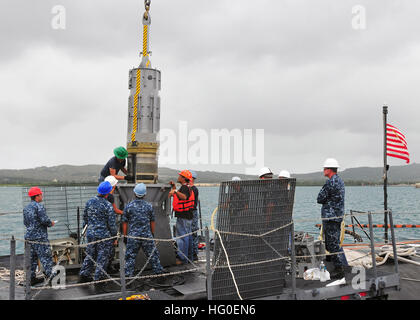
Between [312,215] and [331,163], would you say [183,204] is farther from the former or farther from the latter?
[312,215]

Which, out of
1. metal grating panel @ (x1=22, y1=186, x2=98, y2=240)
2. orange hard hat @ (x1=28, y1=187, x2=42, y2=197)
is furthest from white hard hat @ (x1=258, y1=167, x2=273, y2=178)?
orange hard hat @ (x1=28, y1=187, x2=42, y2=197)

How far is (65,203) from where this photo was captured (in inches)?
353

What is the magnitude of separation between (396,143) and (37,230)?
36.2 ft

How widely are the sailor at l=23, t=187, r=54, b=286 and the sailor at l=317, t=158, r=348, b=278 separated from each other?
5074 millimetres

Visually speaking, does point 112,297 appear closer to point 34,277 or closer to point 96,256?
point 96,256

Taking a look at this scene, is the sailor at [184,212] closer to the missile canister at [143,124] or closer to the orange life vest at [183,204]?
the orange life vest at [183,204]

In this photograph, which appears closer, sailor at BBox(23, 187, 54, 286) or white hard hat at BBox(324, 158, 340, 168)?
sailor at BBox(23, 187, 54, 286)

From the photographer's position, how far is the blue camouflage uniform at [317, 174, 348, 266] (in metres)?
7.02

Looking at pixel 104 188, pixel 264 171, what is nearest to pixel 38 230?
pixel 104 188

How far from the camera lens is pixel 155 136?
8.29 metres

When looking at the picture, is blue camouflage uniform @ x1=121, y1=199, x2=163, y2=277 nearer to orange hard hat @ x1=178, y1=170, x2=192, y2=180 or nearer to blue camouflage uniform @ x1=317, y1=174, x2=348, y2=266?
orange hard hat @ x1=178, y1=170, x2=192, y2=180

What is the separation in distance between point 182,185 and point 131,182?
1.24 meters

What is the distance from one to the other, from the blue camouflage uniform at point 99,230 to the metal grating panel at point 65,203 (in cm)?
233
